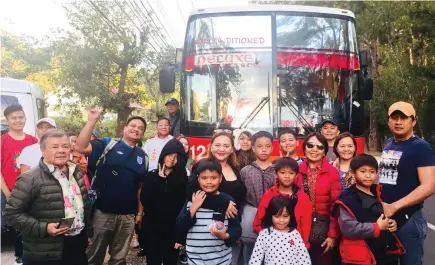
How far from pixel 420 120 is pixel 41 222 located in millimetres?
Result: 23263

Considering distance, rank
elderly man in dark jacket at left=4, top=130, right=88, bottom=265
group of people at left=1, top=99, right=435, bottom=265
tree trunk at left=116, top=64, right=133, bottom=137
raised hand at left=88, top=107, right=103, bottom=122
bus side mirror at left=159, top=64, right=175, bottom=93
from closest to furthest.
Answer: elderly man in dark jacket at left=4, top=130, right=88, bottom=265
group of people at left=1, top=99, right=435, bottom=265
raised hand at left=88, top=107, right=103, bottom=122
bus side mirror at left=159, top=64, right=175, bottom=93
tree trunk at left=116, top=64, right=133, bottom=137

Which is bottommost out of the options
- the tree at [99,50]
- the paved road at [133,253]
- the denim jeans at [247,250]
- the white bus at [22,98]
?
the paved road at [133,253]

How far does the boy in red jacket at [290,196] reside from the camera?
360cm

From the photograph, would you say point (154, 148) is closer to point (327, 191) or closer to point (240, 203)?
point (240, 203)

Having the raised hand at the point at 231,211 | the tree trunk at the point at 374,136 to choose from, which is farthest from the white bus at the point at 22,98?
the tree trunk at the point at 374,136

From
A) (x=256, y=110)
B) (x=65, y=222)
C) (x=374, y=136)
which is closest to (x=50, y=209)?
(x=65, y=222)

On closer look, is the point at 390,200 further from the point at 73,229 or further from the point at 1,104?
the point at 1,104

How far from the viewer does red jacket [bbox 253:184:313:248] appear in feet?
11.8

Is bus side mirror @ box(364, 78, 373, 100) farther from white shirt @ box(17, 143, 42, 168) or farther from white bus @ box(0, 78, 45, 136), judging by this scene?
white bus @ box(0, 78, 45, 136)

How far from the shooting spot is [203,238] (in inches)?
140

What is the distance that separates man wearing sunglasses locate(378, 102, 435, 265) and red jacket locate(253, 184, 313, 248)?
2.01 ft

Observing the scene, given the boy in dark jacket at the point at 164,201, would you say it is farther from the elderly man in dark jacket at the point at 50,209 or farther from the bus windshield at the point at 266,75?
the bus windshield at the point at 266,75

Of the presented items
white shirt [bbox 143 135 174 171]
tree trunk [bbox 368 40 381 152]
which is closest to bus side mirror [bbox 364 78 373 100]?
white shirt [bbox 143 135 174 171]

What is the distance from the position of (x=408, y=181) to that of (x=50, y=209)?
2.87 m
